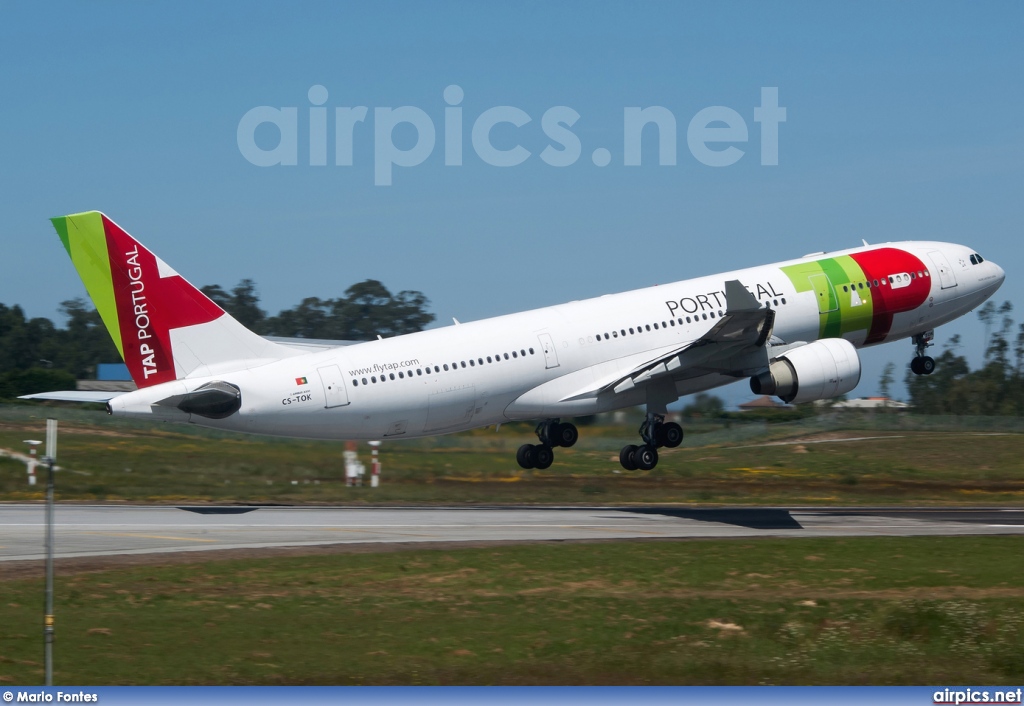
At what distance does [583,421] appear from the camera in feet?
162

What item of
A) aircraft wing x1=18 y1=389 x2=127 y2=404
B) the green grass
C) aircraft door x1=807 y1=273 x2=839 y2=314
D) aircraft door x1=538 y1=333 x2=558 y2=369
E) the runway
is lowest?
the green grass

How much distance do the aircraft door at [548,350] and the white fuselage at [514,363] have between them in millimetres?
35

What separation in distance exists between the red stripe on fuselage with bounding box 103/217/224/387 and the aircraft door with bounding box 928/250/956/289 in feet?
95.3

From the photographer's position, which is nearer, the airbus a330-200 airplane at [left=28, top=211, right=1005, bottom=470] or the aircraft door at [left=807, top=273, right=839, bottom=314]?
the airbus a330-200 airplane at [left=28, top=211, right=1005, bottom=470]

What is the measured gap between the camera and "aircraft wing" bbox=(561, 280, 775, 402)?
4250 centimetres

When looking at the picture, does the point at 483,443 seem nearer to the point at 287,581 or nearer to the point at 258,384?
the point at 258,384

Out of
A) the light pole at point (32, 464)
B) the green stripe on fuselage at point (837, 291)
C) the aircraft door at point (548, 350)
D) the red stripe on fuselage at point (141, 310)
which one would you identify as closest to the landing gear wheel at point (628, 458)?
the aircraft door at point (548, 350)

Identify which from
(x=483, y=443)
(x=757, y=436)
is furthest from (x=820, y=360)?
(x=757, y=436)

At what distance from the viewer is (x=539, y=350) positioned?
145 ft

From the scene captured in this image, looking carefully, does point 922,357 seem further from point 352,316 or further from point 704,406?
point 352,316

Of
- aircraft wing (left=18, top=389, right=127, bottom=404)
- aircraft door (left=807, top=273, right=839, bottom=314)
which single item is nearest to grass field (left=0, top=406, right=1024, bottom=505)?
aircraft door (left=807, top=273, right=839, bottom=314)

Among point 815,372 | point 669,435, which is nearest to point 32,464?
point 669,435

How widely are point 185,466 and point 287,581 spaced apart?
78.7 ft

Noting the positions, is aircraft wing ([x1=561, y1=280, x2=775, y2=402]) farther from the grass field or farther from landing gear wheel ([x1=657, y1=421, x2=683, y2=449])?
the grass field
